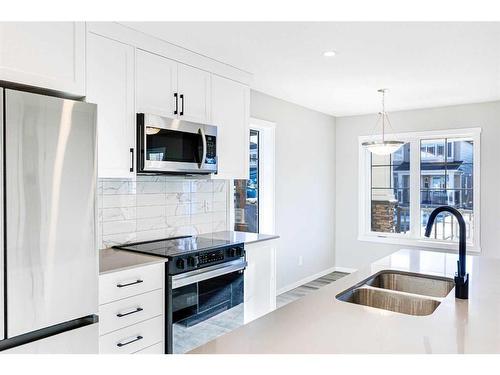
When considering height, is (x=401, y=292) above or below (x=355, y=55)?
below

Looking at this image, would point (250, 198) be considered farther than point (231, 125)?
Yes

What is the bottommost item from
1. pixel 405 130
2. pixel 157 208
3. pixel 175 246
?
pixel 175 246

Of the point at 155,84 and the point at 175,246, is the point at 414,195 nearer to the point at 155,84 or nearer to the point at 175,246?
the point at 175,246

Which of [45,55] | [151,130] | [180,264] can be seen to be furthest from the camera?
[151,130]

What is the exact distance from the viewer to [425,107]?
527 cm

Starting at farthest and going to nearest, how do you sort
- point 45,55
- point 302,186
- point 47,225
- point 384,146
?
point 302,186 → point 384,146 → point 45,55 → point 47,225

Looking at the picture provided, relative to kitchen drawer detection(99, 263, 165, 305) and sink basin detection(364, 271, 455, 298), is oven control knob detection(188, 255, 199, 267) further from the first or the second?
sink basin detection(364, 271, 455, 298)

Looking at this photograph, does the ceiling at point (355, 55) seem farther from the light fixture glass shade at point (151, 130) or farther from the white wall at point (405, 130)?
the light fixture glass shade at point (151, 130)

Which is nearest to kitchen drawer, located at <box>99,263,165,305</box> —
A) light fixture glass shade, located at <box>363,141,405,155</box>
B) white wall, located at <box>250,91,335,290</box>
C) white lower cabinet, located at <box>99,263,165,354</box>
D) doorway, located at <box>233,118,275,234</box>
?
white lower cabinet, located at <box>99,263,165,354</box>

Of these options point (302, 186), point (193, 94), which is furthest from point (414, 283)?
point (302, 186)

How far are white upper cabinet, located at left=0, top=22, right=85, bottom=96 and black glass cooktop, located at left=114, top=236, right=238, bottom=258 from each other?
43.4 inches

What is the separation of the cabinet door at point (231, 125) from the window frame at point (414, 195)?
109 inches

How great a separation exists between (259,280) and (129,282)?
133 centimetres

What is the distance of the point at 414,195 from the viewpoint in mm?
5465
